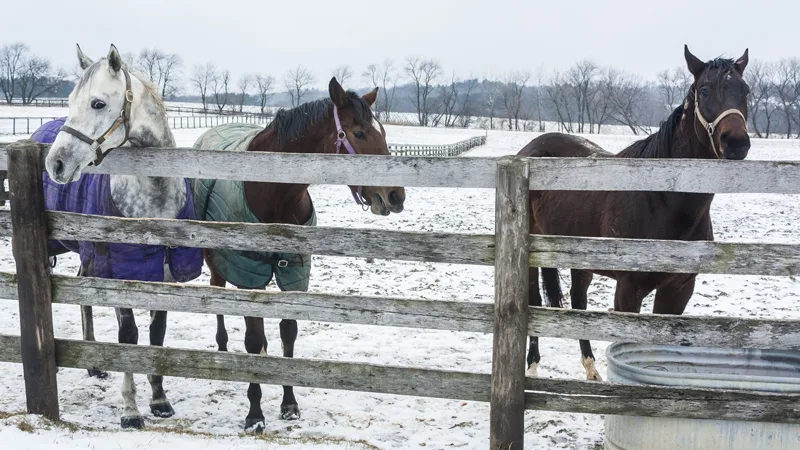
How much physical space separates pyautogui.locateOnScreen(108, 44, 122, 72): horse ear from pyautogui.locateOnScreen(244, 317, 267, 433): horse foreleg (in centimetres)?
180

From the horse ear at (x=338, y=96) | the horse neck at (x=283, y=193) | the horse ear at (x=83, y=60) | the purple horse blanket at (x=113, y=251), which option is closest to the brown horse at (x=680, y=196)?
the horse ear at (x=338, y=96)

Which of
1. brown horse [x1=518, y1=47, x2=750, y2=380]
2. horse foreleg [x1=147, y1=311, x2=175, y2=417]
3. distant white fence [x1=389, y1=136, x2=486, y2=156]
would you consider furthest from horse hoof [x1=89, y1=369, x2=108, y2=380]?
distant white fence [x1=389, y1=136, x2=486, y2=156]

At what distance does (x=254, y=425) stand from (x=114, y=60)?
2.43m

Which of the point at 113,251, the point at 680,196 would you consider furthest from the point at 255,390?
the point at 680,196

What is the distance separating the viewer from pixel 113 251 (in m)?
3.98

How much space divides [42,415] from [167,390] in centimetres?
123

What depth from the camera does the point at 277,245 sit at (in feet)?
11.4

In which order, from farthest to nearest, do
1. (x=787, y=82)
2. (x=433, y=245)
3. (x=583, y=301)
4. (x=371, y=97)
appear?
(x=787, y=82) < (x=583, y=301) < (x=371, y=97) < (x=433, y=245)

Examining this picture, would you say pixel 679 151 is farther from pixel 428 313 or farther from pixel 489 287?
pixel 489 287

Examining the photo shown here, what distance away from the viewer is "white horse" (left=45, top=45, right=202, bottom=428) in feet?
11.7

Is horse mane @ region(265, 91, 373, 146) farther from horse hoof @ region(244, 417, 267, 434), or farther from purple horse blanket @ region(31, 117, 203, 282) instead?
horse hoof @ region(244, 417, 267, 434)

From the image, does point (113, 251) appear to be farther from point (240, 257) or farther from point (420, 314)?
point (420, 314)

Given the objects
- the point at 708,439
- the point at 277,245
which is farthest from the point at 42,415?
the point at 708,439

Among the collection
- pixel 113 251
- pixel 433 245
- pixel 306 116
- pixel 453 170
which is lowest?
pixel 113 251
